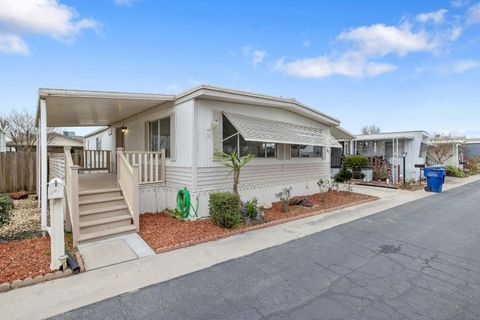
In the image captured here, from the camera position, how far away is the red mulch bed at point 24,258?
12.8 ft

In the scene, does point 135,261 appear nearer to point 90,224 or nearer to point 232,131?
point 90,224

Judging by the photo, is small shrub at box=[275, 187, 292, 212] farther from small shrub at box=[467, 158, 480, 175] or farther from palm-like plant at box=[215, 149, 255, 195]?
small shrub at box=[467, 158, 480, 175]

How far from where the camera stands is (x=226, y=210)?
634 centimetres

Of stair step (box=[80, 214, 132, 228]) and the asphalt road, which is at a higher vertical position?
stair step (box=[80, 214, 132, 228])

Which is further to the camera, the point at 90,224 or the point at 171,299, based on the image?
the point at 90,224

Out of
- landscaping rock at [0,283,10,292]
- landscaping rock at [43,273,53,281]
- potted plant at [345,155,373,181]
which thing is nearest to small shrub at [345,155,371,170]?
potted plant at [345,155,373,181]

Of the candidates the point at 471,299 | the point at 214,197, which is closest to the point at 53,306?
the point at 214,197

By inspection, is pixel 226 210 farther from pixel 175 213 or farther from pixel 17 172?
pixel 17 172

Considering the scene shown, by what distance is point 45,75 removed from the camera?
15.6 metres

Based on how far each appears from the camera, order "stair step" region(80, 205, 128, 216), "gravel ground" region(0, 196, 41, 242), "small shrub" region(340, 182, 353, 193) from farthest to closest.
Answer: "small shrub" region(340, 182, 353, 193) < "gravel ground" region(0, 196, 41, 242) < "stair step" region(80, 205, 128, 216)

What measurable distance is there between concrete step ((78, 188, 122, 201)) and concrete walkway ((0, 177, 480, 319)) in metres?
2.57

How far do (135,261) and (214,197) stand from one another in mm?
2513

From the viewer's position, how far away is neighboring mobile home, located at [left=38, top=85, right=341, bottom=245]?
19.8 feet

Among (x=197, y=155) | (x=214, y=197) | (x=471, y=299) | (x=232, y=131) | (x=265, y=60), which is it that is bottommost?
(x=471, y=299)
